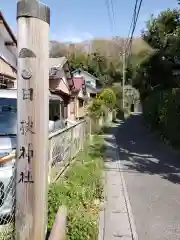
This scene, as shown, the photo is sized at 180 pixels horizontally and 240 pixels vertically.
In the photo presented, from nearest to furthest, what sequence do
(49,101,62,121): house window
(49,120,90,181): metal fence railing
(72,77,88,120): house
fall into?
(49,120,90,181): metal fence railing → (49,101,62,121): house window → (72,77,88,120): house

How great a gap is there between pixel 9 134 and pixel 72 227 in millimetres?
2632

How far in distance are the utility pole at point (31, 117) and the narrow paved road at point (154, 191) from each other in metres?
1.91

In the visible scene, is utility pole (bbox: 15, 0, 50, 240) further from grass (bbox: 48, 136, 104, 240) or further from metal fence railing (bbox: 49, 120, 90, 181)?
metal fence railing (bbox: 49, 120, 90, 181)

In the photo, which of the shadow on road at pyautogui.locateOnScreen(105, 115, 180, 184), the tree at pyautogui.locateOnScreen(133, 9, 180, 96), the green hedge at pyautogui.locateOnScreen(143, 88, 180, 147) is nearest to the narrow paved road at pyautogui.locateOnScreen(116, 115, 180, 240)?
Answer: the shadow on road at pyautogui.locateOnScreen(105, 115, 180, 184)

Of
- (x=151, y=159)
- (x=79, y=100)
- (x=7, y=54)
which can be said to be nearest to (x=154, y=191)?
(x=151, y=159)

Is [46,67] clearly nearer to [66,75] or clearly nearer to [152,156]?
[152,156]

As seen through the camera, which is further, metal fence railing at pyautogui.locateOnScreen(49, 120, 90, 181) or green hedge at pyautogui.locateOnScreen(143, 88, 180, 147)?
green hedge at pyautogui.locateOnScreen(143, 88, 180, 147)

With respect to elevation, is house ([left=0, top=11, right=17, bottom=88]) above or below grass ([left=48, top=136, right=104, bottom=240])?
above

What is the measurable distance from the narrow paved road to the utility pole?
191 cm

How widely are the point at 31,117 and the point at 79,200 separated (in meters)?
2.50

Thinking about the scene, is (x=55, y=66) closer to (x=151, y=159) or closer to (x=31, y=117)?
(x=151, y=159)

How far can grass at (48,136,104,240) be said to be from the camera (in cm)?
409

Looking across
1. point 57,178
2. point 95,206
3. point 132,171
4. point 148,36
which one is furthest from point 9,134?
point 148,36

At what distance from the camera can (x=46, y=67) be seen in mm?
3375
